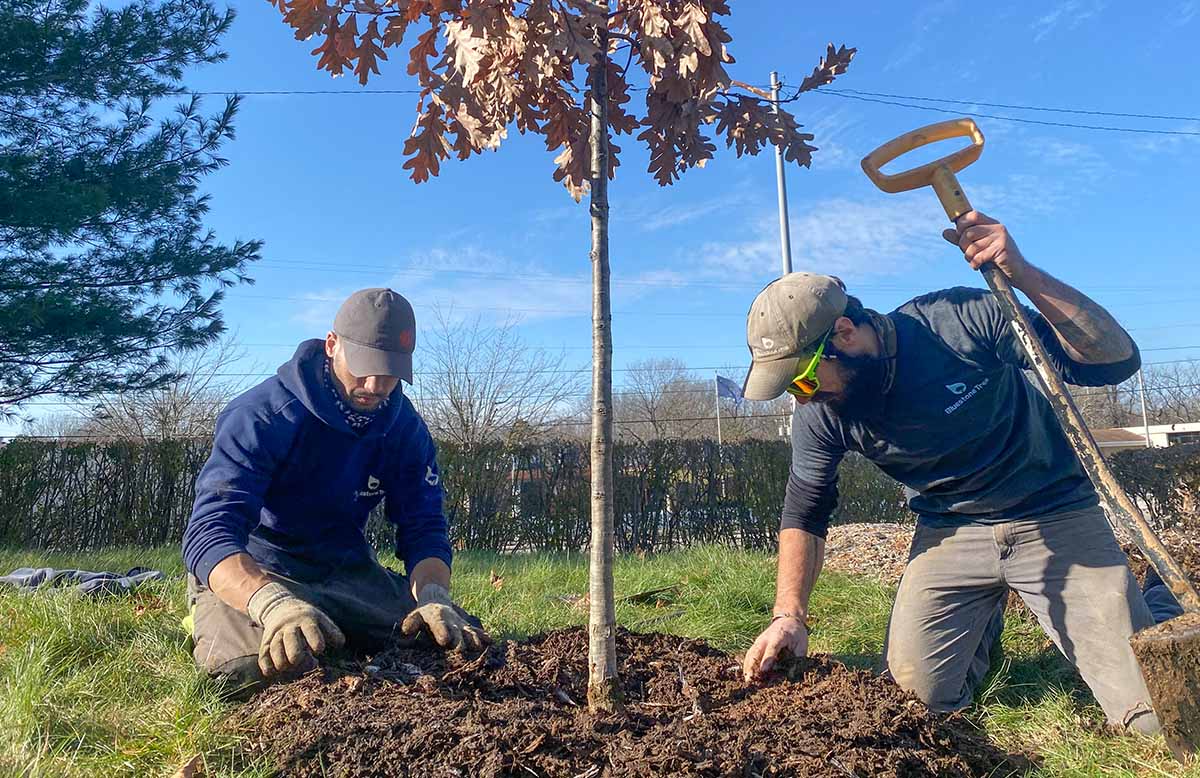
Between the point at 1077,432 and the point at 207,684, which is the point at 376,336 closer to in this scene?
the point at 207,684

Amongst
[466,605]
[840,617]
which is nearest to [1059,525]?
[840,617]

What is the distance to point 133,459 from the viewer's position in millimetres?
8359

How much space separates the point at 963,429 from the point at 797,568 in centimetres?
83

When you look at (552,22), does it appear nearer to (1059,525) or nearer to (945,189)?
(945,189)

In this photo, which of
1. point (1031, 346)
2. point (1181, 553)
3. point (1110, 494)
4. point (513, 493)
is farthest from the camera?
point (513, 493)

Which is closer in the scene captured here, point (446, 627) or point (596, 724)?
point (596, 724)

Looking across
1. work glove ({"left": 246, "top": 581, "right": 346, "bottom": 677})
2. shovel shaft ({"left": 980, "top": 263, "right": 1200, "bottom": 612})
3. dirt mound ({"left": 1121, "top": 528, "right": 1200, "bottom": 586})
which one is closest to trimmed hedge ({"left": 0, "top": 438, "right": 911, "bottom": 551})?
dirt mound ({"left": 1121, "top": 528, "right": 1200, "bottom": 586})

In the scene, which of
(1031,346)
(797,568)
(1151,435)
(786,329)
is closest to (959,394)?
(1031,346)

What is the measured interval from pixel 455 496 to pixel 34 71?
635 cm

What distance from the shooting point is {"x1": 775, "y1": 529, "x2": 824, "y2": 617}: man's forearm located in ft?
9.30

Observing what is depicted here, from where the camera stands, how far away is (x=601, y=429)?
7.28 ft

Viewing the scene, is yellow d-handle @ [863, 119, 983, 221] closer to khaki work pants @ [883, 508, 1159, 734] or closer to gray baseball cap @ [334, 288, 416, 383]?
khaki work pants @ [883, 508, 1159, 734]

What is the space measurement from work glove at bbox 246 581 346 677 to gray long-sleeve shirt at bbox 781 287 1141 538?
179cm

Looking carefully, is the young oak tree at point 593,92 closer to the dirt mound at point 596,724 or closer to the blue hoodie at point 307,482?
the dirt mound at point 596,724
